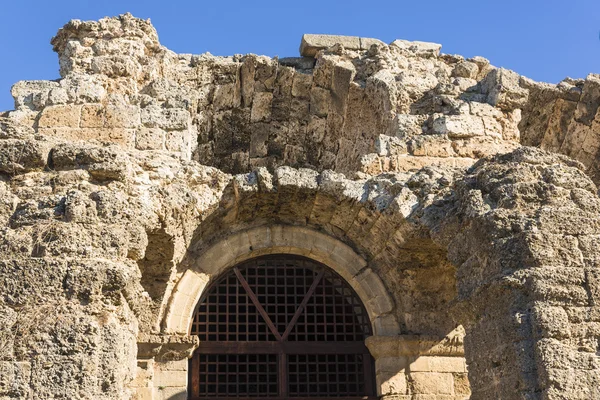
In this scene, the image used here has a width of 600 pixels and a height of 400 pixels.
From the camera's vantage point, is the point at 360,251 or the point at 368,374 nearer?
the point at 368,374

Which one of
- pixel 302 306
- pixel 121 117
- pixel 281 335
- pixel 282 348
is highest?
pixel 121 117

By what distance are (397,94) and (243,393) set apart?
A: 349 centimetres

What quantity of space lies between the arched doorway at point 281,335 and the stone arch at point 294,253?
0.12m

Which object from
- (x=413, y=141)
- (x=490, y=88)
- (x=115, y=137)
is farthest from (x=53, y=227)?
(x=490, y=88)

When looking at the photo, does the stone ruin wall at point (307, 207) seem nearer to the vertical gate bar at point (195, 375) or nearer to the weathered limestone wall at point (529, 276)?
the weathered limestone wall at point (529, 276)

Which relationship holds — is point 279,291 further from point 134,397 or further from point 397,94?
point 397,94

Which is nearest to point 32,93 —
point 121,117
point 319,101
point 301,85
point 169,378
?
point 121,117

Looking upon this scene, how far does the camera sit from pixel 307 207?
707 centimetres

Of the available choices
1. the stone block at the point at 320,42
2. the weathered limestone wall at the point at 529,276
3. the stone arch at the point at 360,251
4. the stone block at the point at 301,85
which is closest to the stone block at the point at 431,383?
the stone arch at the point at 360,251

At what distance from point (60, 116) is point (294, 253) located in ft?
8.79

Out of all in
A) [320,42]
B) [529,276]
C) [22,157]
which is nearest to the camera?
[529,276]

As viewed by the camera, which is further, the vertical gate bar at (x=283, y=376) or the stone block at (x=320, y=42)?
the stone block at (x=320, y=42)

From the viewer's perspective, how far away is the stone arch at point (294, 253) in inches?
280

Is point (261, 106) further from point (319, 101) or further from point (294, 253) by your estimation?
point (294, 253)
